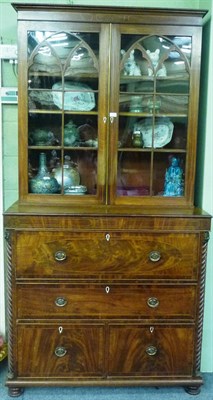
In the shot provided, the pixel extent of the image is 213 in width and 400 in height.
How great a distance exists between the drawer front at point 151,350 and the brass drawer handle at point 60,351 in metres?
0.24

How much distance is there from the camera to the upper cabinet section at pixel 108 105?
2025mm

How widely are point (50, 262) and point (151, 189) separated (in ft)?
2.24

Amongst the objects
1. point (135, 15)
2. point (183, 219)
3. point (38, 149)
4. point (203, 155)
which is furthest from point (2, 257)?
point (135, 15)

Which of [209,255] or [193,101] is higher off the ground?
[193,101]

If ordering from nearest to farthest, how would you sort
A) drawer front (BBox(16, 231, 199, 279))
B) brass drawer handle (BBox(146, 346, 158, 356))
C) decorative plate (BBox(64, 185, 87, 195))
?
drawer front (BBox(16, 231, 199, 279)), brass drawer handle (BBox(146, 346, 158, 356)), decorative plate (BBox(64, 185, 87, 195))

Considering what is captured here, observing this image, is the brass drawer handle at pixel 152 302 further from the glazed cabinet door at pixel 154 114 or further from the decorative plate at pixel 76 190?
the decorative plate at pixel 76 190

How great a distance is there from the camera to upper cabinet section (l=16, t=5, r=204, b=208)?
2025 millimetres

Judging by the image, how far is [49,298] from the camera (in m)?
2.01

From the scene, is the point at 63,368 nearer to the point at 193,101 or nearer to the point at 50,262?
the point at 50,262

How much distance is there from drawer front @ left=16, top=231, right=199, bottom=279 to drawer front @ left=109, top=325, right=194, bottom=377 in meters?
0.30

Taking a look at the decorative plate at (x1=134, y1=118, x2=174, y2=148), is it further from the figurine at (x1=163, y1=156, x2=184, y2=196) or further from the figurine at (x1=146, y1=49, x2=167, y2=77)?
the figurine at (x1=146, y1=49, x2=167, y2=77)

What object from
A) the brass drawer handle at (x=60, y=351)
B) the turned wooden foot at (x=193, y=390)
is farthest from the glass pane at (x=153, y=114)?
the turned wooden foot at (x=193, y=390)

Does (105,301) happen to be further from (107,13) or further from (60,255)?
(107,13)

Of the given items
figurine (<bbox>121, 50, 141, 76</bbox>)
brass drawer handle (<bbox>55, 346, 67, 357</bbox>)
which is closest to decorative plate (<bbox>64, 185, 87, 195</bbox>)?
figurine (<bbox>121, 50, 141, 76</bbox>)
